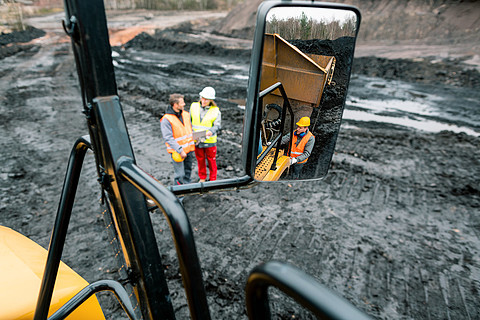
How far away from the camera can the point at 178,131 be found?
16.6 ft

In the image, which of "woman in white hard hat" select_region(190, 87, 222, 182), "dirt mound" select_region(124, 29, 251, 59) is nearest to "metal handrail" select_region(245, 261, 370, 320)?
"woman in white hard hat" select_region(190, 87, 222, 182)

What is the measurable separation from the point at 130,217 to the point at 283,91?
732mm

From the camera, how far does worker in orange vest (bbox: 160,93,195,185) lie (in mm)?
4930

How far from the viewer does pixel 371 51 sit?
60.6 feet

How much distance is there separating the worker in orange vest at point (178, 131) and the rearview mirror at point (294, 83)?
3.73m

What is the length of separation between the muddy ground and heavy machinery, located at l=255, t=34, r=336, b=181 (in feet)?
8.16

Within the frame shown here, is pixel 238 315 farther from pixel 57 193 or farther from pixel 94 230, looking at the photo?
pixel 57 193

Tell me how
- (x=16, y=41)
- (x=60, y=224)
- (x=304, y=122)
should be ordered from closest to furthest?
1. (x=304, y=122)
2. (x=60, y=224)
3. (x=16, y=41)

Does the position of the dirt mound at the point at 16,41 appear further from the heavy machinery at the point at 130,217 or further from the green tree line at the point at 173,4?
the heavy machinery at the point at 130,217

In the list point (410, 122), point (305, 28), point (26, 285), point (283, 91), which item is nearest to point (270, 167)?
point (283, 91)

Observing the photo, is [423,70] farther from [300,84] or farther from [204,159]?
[300,84]

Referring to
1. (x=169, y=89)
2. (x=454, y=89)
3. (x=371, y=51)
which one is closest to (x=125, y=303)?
(x=169, y=89)

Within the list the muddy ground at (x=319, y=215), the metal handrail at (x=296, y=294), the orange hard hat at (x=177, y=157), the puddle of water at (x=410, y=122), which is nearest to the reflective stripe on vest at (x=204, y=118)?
the orange hard hat at (x=177, y=157)

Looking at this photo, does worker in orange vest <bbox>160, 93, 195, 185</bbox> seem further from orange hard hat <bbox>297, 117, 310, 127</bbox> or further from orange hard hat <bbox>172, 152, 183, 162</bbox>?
→ orange hard hat <bbox>297, 117, 310, 127</bbox>
